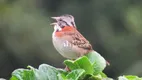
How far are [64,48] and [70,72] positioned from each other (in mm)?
1305

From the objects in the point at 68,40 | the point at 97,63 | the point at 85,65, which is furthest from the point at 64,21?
the point at 85,65

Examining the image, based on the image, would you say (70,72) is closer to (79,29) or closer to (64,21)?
(64,21)

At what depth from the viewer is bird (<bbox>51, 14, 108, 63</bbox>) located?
3.53m

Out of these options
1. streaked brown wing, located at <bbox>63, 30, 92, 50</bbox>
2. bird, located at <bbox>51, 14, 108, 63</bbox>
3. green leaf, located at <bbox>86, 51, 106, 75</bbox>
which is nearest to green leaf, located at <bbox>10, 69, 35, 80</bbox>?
green leaf, located at <bbox>86, 51, 106, 75</bbox>

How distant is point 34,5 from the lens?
12500mm

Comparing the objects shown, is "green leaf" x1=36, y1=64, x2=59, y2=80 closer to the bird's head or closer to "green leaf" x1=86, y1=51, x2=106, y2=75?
"green leaf" x1=86, y1=51, x2=106, y2=75

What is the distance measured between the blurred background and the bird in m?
6.26

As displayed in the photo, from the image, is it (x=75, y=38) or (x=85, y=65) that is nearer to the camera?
(x=85, y=65)

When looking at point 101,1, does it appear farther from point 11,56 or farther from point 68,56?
point 68,56

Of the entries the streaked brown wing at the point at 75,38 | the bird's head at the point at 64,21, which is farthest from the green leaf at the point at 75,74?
the streaked brown wing at the point at 75,38

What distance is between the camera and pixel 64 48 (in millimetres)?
3609

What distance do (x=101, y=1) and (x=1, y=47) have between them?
2.24 meters

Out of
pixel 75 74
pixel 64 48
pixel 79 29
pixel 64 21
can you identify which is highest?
pixel 79 29

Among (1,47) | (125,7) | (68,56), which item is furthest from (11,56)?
(68,56)
